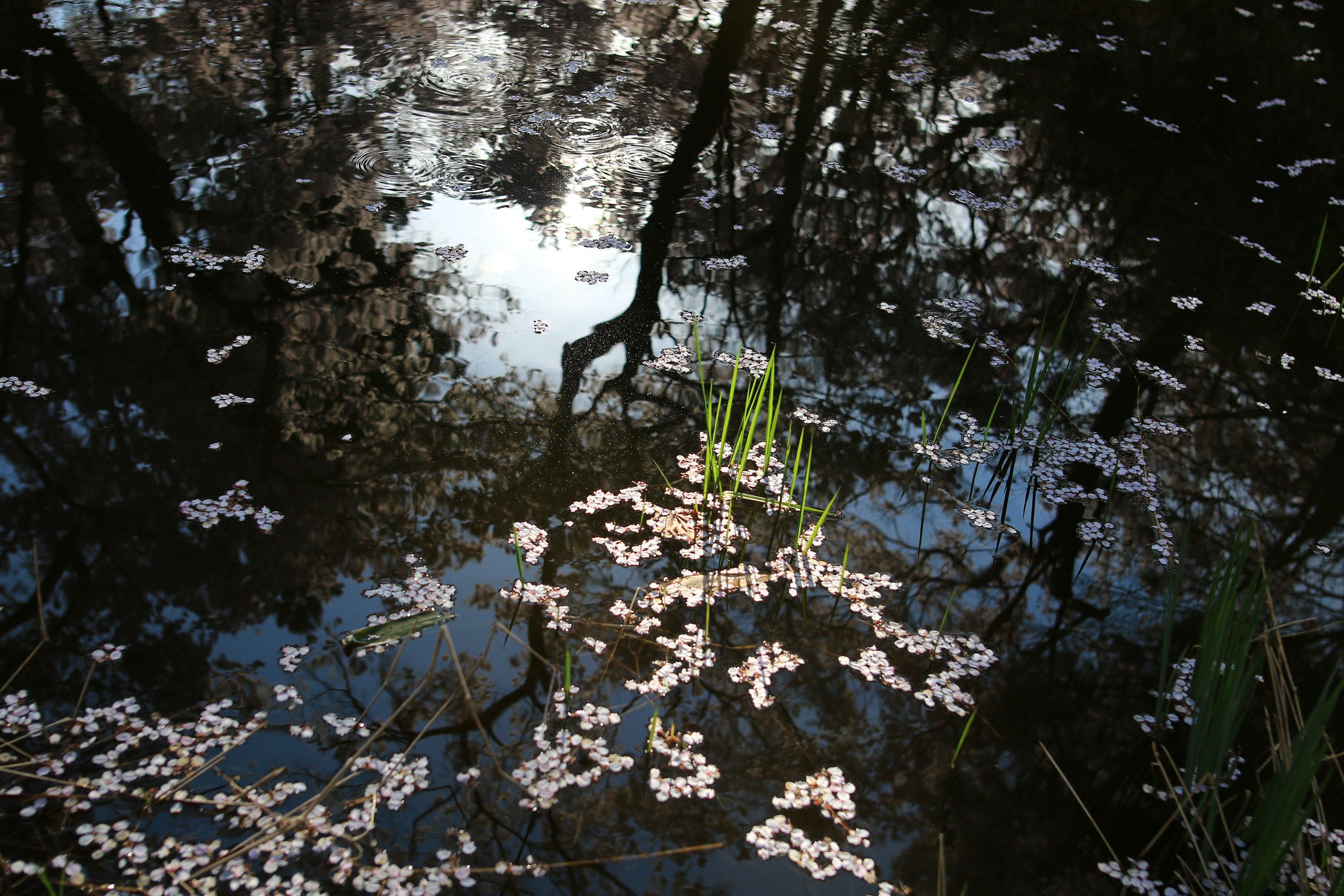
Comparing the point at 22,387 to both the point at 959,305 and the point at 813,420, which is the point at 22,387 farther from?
the point at 959,305

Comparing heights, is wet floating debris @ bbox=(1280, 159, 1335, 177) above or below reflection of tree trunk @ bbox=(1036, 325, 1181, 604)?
above

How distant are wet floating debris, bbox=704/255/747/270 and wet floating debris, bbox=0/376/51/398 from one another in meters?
2.26

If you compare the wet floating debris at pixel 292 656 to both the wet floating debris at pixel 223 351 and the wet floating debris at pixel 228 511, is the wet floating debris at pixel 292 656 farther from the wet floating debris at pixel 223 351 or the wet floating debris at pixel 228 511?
the wet floating debris at pixel 223 351

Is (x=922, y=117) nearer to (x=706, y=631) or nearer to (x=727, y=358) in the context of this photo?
(x=727, y=358)

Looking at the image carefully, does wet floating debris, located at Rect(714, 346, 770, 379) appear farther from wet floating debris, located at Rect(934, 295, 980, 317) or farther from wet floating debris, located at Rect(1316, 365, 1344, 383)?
wet floating debris, located at Rect(1316, 365, 1344, 383)

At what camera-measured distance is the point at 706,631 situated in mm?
2133

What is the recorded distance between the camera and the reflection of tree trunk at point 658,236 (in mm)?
2980

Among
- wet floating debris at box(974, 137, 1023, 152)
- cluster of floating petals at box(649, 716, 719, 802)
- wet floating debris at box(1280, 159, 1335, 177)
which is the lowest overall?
cluster of floating petals at box(649, 716, 719, 802)

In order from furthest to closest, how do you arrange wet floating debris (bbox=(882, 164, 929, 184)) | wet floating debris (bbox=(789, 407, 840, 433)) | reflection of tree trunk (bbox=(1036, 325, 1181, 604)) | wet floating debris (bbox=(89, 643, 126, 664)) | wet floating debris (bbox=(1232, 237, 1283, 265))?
wet floating debris (bbox=(882, 164, 929, 184)) → wet floating debris (bbox=(1232, 237, 1283, 265)) → wet floating debris (bbox=(789, 407, 840, 433)) → reflection of tree trunk (bbox=(1036, 325, 1181, 604)) → wet floating debris (bbox=(89, 643, 126, 664))

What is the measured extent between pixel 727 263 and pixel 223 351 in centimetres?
187

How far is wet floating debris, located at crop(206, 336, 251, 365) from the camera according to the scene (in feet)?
8.96

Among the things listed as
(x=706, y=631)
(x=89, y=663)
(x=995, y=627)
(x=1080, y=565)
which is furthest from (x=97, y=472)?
(x=1080, y=565)

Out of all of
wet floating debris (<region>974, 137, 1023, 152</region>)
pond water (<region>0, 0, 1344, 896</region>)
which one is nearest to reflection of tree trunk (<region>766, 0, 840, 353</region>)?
pond water (<region>0, 0, 1344, 896</region>)

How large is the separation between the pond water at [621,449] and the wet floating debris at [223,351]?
11mm
